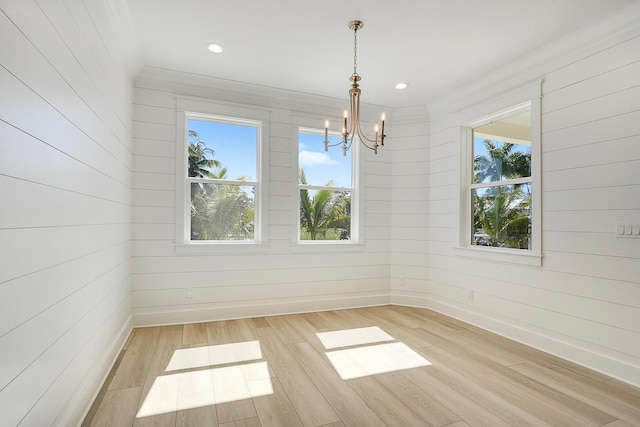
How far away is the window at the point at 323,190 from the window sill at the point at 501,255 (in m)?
1.39

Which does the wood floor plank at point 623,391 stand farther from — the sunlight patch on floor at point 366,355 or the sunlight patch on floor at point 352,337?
the sunlight patch on floor at point 352,337

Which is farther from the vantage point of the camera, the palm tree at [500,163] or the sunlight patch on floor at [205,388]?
the palm tree at [500,163]

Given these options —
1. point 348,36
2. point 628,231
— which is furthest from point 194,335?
point 628,231

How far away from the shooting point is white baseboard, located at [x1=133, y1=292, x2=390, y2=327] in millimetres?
3578

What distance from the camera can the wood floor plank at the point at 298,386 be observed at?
1.99 m

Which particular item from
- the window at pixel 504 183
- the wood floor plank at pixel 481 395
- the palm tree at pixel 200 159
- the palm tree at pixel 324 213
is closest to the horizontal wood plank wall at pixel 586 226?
the window at pixel 504 183

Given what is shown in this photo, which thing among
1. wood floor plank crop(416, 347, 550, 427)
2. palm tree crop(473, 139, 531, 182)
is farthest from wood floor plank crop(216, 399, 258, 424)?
palm tree crop(473, 139, 531, 182)

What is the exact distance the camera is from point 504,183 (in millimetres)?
3506

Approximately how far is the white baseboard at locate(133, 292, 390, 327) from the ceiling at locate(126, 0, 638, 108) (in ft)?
8.47

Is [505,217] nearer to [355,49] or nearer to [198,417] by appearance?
[355,49]

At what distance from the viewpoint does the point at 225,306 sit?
12.6ft

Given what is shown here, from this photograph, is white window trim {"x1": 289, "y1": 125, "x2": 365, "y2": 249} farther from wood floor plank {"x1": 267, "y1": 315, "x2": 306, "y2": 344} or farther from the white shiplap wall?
the white shiplap wall

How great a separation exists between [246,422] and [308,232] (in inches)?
102

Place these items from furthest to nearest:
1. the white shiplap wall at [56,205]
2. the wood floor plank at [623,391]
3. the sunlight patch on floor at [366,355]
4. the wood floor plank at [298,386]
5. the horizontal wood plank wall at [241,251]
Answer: the horizontal wood plank wall at [241,251], the sunlight patch on floor at [366,355], the wood floor plank at [623,391], the wood floor plank at [298,386], the white shiplap wall at [56,205]
